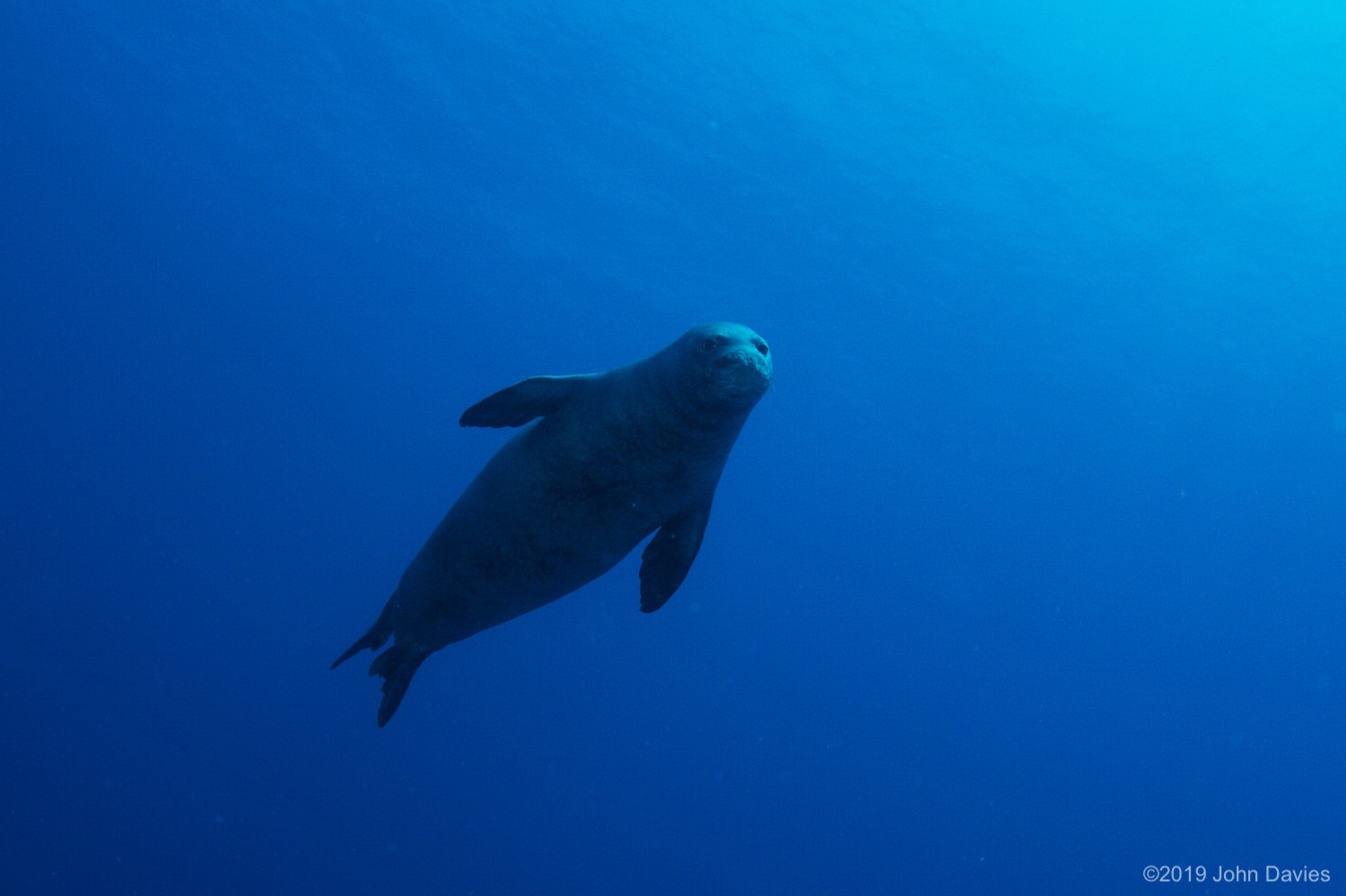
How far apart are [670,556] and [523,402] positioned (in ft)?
4.09

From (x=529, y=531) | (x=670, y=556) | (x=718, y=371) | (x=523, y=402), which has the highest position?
(x=718, y=371)

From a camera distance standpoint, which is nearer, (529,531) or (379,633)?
(529,531)

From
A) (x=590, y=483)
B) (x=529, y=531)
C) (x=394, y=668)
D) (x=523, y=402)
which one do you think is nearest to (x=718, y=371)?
(x=590, y=483)

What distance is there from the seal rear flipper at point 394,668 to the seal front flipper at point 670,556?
1.62 metres

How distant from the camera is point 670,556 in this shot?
531 centimetres

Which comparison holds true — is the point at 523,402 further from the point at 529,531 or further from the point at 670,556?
the point at 670,556

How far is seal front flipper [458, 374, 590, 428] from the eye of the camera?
4738 millimetres

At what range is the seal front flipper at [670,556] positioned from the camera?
526cm

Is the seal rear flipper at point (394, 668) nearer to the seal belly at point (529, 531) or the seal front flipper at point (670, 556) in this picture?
the seal belly at point (529, 531)

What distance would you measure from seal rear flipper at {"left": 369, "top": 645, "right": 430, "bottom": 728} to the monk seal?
31 centimetres

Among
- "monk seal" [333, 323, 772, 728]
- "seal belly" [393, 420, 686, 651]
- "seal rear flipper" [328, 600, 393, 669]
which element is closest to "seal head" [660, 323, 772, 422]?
"monk seal" [333, 323, 772, 728]

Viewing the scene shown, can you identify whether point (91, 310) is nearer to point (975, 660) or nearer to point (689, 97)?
point (689, 97)

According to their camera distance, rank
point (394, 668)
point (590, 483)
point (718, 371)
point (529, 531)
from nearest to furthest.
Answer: point (718, 371), point (590, 483), point (529, 531), point (394, 668)

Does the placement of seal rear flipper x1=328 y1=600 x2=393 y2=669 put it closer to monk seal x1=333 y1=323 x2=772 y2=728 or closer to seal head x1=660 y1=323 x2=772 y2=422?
monk seal x1=333 y1=323 x2=772 y2=728
